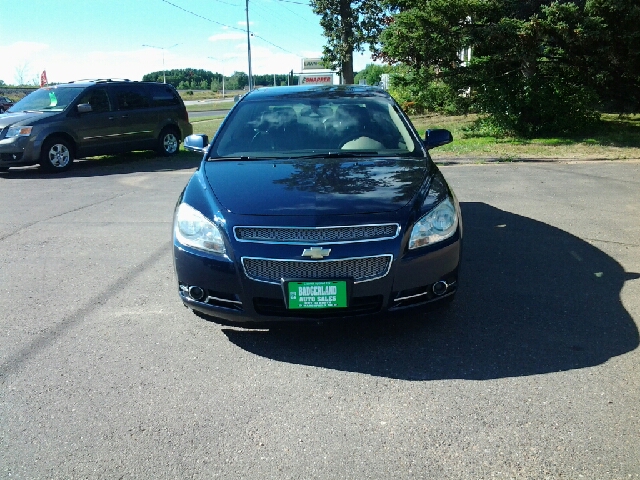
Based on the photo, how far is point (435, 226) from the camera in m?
3.92

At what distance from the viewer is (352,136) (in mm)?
5184

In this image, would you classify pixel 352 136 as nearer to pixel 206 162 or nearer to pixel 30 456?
pixel 206 162

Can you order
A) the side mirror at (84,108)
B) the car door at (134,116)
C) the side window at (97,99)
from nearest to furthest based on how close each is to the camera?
the side mirror at (84,108), the side window at (97,99), the car door at (134,116)

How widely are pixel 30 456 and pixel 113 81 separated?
1265 centimetres

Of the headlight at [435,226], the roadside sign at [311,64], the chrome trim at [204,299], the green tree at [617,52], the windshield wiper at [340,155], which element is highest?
the roadside sign at [311,64]

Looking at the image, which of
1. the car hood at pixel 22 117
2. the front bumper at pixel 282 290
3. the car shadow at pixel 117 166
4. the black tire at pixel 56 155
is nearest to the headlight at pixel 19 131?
the car hood at pixel 22 117

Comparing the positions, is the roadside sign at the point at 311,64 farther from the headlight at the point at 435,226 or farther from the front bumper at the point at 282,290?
the front bumper at the point at 282,290

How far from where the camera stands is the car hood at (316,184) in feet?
12.7

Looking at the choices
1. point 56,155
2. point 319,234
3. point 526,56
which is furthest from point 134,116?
point 319,234

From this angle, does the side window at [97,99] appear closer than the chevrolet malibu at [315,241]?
No

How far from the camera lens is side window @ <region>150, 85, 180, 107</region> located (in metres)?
14.9

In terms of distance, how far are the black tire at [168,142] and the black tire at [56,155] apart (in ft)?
7.79

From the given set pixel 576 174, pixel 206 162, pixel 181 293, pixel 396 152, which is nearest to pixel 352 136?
pixel 396 152

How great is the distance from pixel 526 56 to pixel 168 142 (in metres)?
8.77
